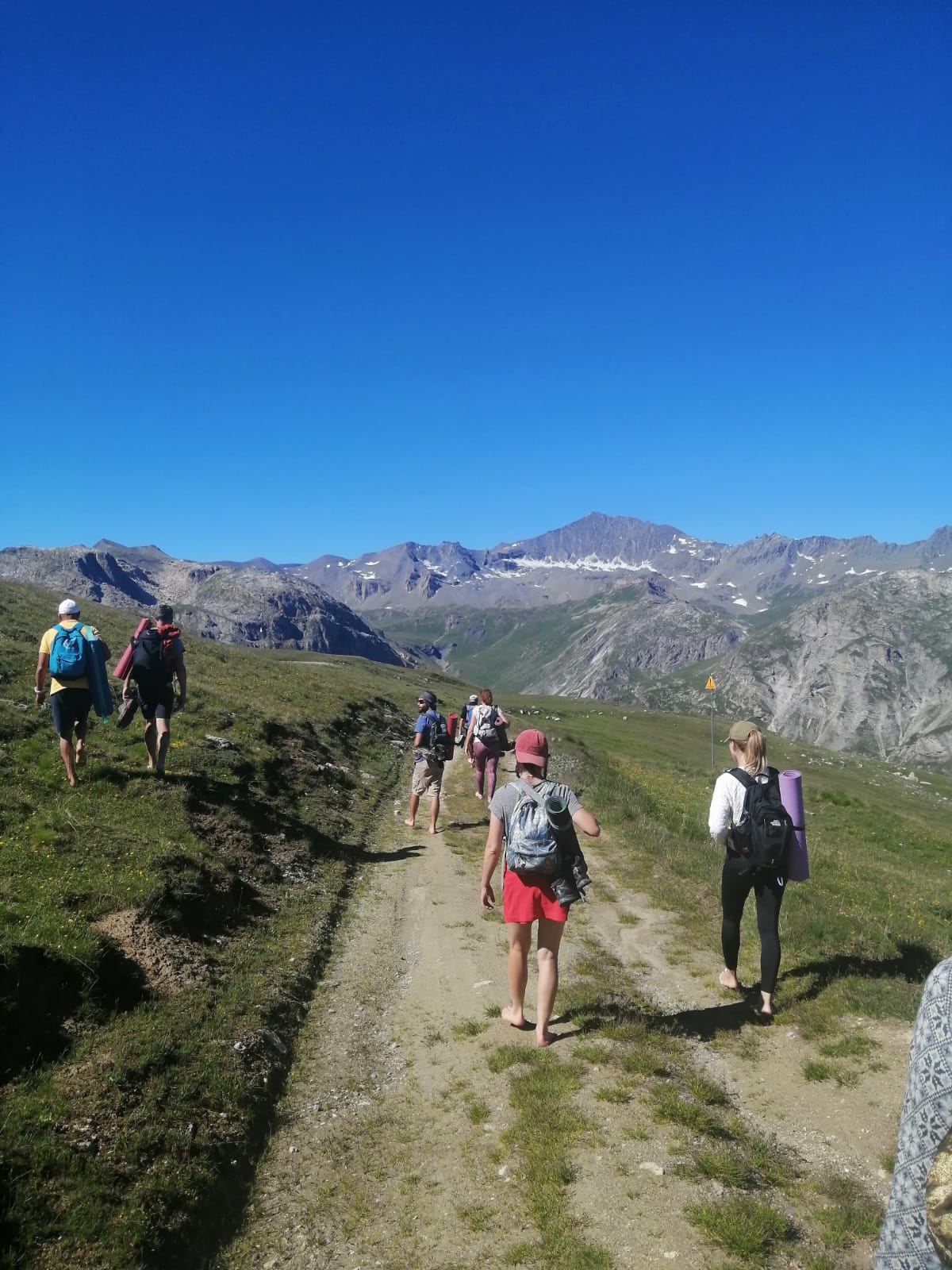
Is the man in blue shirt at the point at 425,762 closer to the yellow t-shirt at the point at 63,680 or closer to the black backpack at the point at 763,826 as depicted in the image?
the yellow t-shirt at the point at 63,680

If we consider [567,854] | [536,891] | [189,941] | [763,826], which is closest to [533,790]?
[567,854]

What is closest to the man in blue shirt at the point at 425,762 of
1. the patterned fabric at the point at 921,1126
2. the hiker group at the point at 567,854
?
the hiker group at the point at 567,854

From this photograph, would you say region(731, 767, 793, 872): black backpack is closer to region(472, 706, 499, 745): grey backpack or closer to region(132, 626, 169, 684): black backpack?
region(472, 706, 499, 745): grey backpack

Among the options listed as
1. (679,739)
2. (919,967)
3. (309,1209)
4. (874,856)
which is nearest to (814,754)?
(679,739)

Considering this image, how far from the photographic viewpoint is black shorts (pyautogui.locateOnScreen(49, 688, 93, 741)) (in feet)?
44.7

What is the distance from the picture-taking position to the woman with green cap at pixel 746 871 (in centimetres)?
965

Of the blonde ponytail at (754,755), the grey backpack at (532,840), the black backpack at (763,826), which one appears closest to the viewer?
the grey backpack at (532,840)

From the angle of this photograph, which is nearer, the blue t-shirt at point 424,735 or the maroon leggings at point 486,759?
the blue t-shirt at point 424,735

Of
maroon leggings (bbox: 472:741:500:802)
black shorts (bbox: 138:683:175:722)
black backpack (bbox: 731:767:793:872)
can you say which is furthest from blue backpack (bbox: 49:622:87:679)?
black backpack (bbox: 731:767:793:872)

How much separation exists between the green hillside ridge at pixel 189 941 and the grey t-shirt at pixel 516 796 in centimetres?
415

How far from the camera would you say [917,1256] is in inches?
108

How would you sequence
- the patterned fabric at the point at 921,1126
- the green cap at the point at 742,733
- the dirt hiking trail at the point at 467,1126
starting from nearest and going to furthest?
the patterned fabric at the point at 921,1126 < the dirt hiking trail at the point at 467,1126 < the green cap at the point at 742,733

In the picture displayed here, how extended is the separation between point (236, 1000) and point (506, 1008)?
3708mm

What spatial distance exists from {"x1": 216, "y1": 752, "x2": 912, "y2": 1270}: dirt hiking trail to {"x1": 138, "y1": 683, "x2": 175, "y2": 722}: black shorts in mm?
6349
